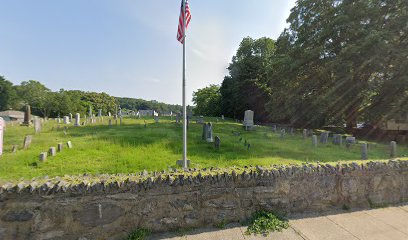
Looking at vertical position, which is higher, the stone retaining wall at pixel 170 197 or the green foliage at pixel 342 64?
the green foliage at pixel 342 64

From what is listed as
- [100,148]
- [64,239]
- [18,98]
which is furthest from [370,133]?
[18,98]

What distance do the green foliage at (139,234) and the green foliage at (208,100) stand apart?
165ft

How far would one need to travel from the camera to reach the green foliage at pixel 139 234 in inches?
148

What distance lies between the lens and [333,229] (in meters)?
4.01

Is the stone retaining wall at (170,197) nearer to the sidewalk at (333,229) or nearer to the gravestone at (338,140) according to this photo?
the sidewalk at (333,229)

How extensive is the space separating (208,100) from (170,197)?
60.5m

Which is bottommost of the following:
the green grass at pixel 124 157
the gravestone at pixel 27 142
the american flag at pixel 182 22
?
the green grass at pixel 124 157

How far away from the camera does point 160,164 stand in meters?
8.33

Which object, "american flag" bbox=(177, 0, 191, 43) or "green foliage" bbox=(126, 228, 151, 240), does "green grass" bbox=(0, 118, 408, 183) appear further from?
"american flag" bbox=(177, 0, 191, 43)

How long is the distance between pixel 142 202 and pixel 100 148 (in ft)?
24.7

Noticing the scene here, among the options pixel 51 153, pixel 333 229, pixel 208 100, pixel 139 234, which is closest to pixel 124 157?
pixel 51 153

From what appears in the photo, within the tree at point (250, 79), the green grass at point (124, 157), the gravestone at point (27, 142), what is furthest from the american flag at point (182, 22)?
the tree at point (250, 79)

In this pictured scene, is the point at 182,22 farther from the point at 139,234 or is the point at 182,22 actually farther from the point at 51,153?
the point at 51,153

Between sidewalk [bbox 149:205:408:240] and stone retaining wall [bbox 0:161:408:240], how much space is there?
0.68 ft
